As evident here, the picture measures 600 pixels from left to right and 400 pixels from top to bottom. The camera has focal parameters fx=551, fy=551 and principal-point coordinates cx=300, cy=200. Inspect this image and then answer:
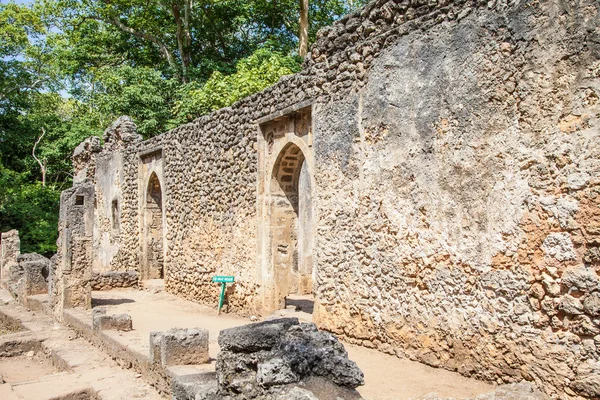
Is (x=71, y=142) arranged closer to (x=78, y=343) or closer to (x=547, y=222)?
(x=78, y=343)

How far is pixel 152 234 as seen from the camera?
13.0 meters

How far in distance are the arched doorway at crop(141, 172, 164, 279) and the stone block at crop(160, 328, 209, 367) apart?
786 centimetres

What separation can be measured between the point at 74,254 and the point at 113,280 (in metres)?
3.82

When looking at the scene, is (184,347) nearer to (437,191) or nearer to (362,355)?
(362,355)

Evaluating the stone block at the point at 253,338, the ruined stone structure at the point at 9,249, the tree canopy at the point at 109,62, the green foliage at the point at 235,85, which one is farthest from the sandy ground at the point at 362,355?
the tree canopy at the point at 109,62

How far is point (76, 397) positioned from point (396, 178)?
3780mm

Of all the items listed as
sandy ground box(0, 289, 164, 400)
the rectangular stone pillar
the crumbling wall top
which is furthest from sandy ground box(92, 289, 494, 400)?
the crumbling wall top

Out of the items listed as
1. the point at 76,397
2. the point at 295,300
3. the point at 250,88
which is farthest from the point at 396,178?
the point at 250,88

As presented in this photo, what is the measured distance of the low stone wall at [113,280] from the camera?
1220cm

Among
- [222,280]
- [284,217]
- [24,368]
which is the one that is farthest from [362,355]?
[24,368]

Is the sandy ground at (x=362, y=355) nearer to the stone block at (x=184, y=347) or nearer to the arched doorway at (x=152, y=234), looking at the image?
the stone block at (x=184, y=347)

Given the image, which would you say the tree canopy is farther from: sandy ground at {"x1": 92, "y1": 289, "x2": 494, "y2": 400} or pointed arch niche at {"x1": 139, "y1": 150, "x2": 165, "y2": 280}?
sandy ground at {"x1": 92, "y1": 289, "x2": 494, "y2": 400}

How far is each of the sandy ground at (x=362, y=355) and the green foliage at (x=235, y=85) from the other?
18.9 feet

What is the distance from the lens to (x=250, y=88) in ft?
45.3
